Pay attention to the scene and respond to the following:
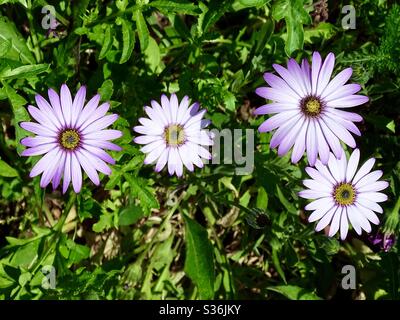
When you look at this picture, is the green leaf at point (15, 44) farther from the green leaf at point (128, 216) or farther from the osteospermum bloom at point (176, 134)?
the green leaf at point (128, 216)

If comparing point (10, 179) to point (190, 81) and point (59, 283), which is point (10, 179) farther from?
point (190, 81)

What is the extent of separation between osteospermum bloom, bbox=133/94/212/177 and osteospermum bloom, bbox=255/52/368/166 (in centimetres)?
32

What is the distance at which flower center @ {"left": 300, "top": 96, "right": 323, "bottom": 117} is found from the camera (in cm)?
201

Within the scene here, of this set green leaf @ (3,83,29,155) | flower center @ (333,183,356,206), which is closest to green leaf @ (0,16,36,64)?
green leaf @ (3,83,29,155)

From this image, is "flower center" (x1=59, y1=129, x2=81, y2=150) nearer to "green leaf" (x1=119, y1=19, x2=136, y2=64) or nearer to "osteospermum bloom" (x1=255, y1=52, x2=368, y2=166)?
"green leaf" (x1=119, y1=19, x2=136, y2=64)

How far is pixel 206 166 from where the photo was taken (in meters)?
2.63

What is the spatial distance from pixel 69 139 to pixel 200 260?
0.94 m

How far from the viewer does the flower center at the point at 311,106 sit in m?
2.01

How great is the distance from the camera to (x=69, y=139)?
1918mm

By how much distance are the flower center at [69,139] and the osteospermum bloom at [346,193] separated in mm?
954

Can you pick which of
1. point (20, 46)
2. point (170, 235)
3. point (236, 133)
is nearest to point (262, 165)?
point (236, 133)

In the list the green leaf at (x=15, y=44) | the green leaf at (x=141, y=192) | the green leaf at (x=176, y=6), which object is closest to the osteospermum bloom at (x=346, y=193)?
the green leaf at (x=141, y=192)

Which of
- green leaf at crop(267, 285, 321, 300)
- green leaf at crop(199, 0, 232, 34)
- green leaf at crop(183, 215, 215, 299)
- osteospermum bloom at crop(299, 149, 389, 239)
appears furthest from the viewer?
green leaf at crop(267, 285, 321, 300)

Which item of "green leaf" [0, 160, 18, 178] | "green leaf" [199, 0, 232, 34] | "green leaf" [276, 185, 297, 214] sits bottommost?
"green leaf" [276, 185, 297, 214]
